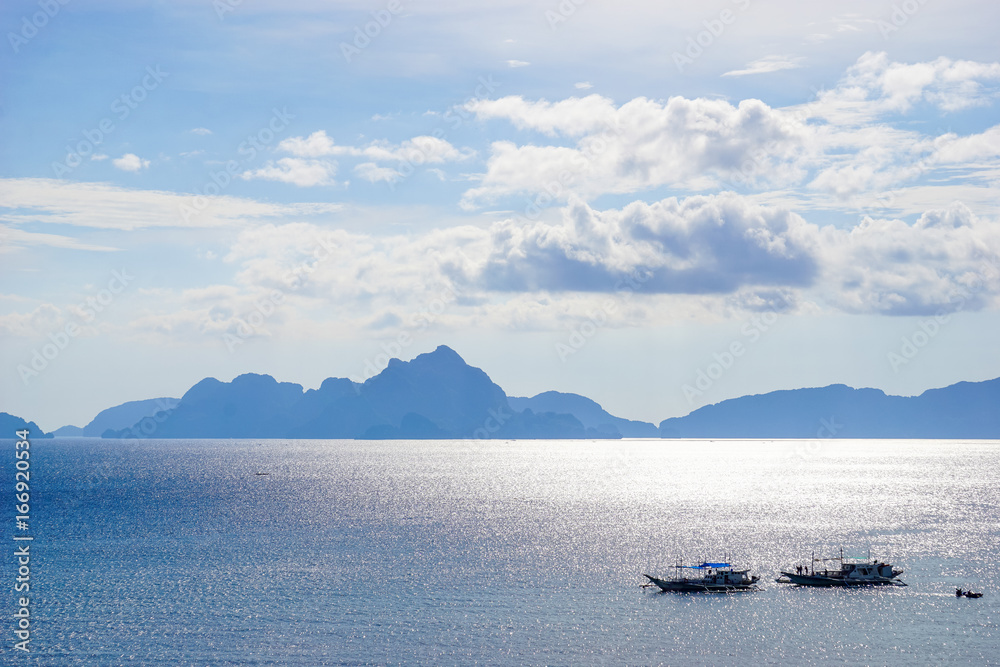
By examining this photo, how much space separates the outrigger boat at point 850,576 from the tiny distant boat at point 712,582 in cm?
574

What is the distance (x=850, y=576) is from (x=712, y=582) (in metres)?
19.5

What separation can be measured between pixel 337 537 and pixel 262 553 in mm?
18965

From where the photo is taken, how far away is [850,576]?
111250 millimetres

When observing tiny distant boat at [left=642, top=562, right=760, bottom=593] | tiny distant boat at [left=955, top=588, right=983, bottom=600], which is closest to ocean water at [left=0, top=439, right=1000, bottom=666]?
tiny distant boat at [left=955, top=588, right=983, bottom=600]

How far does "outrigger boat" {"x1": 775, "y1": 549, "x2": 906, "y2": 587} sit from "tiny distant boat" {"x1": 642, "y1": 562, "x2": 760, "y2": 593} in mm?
5741

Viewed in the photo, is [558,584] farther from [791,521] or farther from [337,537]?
[791,521]

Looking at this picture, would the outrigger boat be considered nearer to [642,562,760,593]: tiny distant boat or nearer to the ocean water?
the ocean water

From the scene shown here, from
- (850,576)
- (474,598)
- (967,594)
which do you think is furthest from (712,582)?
(474,598)

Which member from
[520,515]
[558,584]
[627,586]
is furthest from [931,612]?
[520,515]

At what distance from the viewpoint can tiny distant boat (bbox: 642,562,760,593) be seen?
106 meters

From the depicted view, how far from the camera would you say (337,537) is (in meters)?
147

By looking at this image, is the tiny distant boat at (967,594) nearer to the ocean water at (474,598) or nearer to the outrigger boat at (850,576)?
the ocean water at (474,598)

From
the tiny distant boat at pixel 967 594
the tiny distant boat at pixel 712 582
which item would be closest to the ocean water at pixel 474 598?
the tiny distant boat at pixel 967 594

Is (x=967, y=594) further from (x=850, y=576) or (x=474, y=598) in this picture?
(x=474, y=598)
